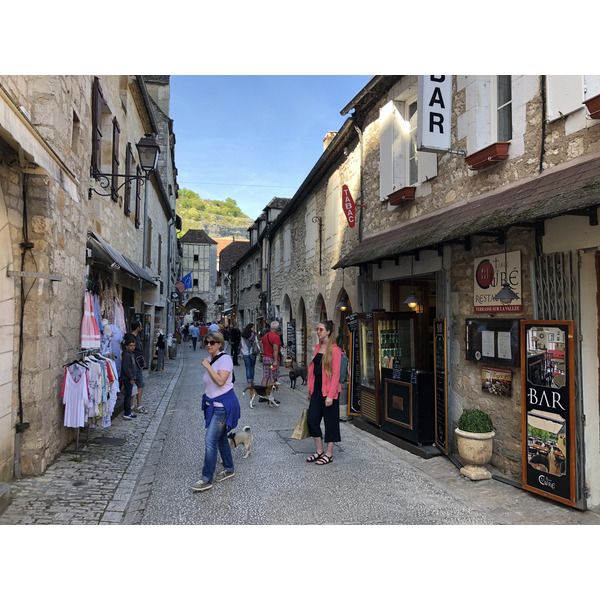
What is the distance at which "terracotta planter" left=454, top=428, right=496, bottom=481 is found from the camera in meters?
4.94

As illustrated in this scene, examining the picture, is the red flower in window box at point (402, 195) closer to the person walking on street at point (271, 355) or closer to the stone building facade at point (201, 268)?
the person walking on street at point (271, 355)

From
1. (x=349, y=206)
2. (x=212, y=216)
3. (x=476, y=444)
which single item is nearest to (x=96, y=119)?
(x=349, y=206)

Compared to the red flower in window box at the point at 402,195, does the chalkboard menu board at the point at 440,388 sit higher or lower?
lower

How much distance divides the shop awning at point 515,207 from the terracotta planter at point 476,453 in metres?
2.21

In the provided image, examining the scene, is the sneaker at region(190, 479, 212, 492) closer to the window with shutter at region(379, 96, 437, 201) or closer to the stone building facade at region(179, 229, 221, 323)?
the window with shutter at region(379, 96, 437, 201)

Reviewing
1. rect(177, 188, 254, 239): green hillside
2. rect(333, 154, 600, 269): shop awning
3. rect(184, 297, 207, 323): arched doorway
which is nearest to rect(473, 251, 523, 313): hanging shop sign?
rect(333, 154, 600, 269): shop awning

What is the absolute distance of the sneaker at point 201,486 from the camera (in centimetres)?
439

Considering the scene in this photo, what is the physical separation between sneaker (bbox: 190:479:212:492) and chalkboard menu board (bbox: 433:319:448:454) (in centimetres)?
300

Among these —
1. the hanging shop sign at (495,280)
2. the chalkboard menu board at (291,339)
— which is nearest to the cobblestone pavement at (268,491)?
the hanging shop sign at (495,280)

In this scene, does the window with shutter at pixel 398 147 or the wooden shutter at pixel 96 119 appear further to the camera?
the window with shutter at pixel 398 147

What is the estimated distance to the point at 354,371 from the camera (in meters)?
8.04

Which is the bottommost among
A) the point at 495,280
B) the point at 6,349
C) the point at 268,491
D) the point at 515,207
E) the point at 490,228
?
the point at 268,491

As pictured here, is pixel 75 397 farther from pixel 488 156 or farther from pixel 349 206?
→ pixel 349 206

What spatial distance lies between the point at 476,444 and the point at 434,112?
13.1ft
